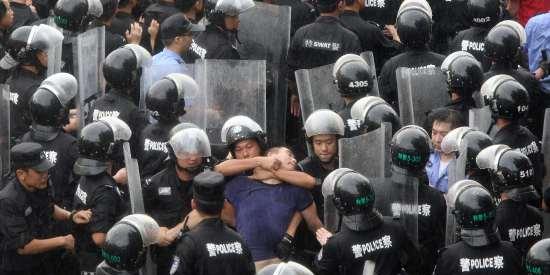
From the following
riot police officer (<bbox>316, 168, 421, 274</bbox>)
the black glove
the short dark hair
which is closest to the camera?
riot police officer (<bbox>316, 168, 421, 274</bbox>)

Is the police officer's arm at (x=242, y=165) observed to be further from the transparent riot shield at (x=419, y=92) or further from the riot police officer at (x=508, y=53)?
the riot police officer at (x=508, y=53)

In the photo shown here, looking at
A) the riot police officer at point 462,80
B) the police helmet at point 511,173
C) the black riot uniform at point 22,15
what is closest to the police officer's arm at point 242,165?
the police helmet at point 511,173

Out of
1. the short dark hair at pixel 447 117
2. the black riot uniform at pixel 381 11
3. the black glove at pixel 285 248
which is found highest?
the black riot uniform at pixel 381 11

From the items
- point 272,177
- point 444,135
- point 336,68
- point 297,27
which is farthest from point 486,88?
point 297,27

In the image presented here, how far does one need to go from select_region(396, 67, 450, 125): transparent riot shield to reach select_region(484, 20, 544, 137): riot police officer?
0.45 meters

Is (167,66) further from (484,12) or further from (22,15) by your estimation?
(484,12)

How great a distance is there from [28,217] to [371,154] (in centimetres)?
290

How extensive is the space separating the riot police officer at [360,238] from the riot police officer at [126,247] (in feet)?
4.44

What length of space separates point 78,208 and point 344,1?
409 cm

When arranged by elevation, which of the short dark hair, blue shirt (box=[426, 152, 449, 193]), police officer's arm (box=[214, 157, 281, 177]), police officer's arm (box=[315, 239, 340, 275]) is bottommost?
police officer's arm (box=[315, 239, 340, 275])

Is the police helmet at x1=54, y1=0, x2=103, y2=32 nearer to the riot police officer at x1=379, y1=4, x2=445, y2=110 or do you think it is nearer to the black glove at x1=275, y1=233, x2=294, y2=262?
the riot police officer at x1=379, y1=4, x2=445, y2=110

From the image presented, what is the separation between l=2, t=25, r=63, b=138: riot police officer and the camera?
13.5 metres

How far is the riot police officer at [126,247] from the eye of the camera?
10.1 meters

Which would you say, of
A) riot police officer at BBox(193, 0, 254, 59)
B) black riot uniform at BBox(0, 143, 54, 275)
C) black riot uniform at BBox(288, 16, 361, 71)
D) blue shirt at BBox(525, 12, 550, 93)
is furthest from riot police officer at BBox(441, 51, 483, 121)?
black riot uniform at BBox(0, 143, 54, 275)
